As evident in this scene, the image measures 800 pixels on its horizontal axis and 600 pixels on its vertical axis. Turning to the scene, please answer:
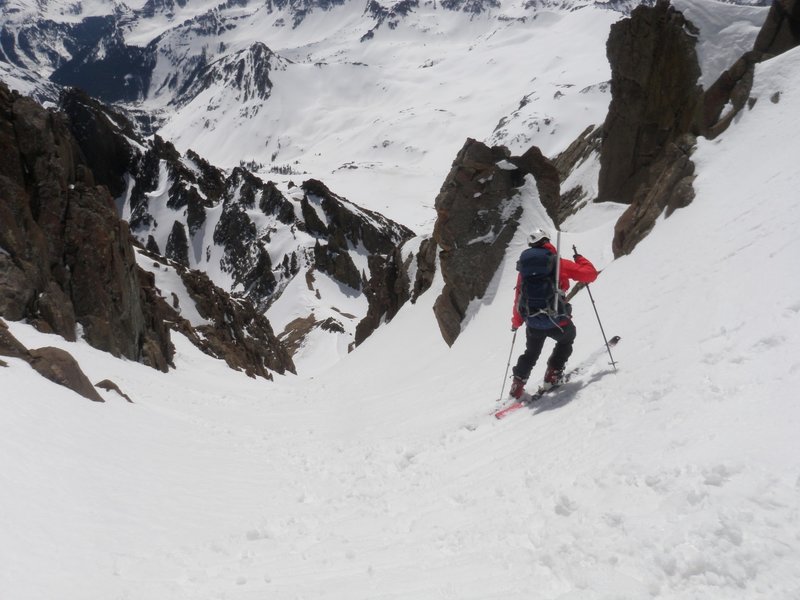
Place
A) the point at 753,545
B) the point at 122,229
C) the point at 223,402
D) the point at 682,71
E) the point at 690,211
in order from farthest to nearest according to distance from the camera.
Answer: the point at 122,229 < the point at 682,71 < the point at 223,402 < the point at 690,211 < the point at 753,545

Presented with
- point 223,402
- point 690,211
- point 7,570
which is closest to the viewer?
point 7,570

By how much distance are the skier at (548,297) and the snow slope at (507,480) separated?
66 cm

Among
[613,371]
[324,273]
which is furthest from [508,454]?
[324,273]

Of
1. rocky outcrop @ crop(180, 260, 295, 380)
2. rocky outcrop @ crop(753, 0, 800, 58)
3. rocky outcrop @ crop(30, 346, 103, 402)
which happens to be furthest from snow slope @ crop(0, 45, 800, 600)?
rocky outcrop @ crop(180, 260, 295, 380)

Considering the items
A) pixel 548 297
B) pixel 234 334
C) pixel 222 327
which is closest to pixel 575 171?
pixel 234 334

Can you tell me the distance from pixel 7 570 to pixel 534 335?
7509 mm

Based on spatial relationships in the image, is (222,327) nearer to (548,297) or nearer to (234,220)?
(548,297)

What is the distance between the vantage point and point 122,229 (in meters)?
28.3

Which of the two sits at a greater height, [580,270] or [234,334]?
[580,270]

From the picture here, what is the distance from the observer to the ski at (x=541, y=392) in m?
9.18

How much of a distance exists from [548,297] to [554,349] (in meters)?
0.96

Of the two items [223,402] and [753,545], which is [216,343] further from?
[753,545]

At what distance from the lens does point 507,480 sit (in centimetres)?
643

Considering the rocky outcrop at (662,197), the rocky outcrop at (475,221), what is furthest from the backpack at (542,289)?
the rocky outcrop at (475,221)
